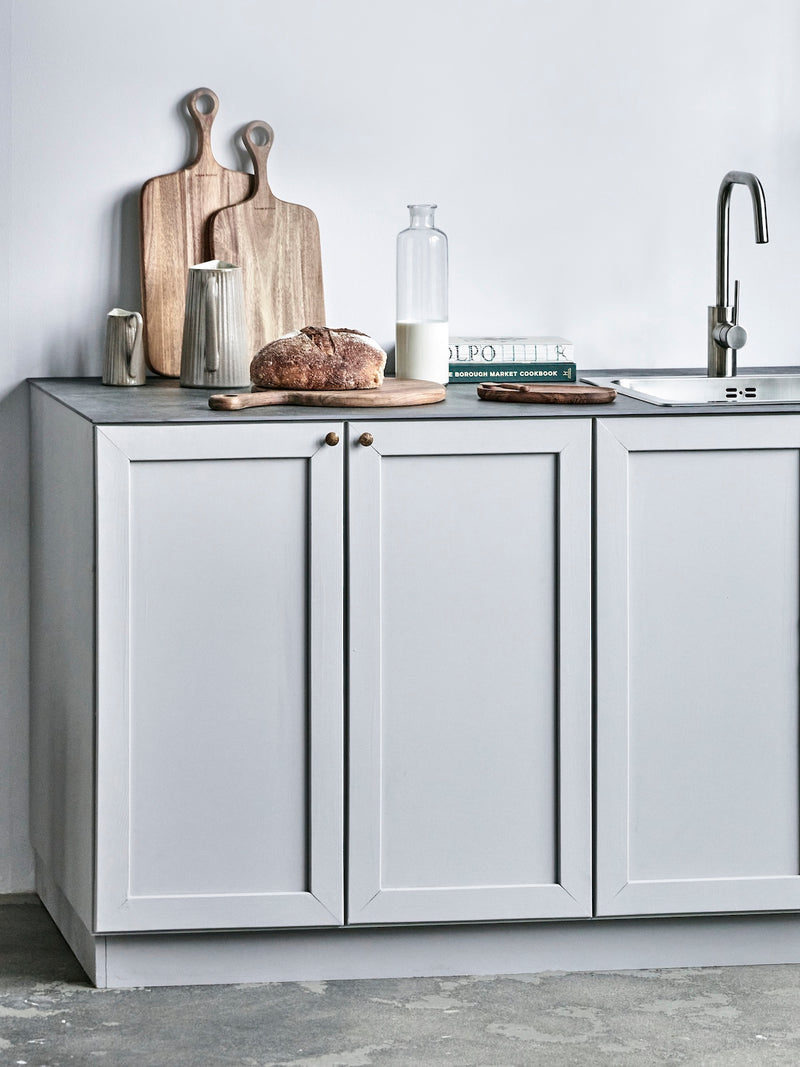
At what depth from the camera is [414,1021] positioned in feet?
7.30

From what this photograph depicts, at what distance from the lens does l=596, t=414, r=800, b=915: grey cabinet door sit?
231 cm

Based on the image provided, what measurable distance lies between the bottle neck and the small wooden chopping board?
1.39 feet

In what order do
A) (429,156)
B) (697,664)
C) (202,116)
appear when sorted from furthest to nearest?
(429,156)
(202,116)
(697,664)

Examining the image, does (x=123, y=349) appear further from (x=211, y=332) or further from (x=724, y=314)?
(x=724, y=314)

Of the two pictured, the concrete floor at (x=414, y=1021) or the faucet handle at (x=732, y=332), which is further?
the faucet handle at (x=732, y=332)

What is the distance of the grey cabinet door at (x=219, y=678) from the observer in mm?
2209

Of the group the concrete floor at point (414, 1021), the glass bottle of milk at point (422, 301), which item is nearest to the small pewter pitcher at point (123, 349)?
the glass bottle of milk at point (422, 301)

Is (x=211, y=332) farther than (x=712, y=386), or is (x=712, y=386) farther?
(x=712, y=386)

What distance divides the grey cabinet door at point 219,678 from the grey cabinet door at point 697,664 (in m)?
0.44

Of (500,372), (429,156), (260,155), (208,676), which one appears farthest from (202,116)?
(208,676)

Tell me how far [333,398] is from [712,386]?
A: 0.86 meters

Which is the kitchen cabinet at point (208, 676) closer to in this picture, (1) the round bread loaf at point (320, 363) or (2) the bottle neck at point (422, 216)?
(1) the round bread loaf at point (320, 363)

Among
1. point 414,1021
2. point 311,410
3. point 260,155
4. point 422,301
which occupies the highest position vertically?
point 260,155

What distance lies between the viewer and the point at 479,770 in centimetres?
232
